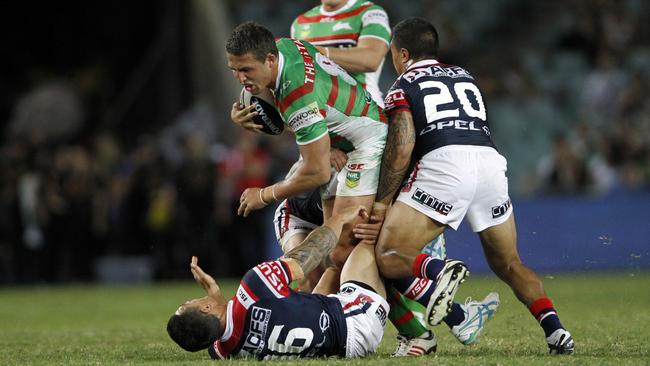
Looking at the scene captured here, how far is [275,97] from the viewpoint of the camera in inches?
302

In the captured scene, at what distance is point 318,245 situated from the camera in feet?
24.9

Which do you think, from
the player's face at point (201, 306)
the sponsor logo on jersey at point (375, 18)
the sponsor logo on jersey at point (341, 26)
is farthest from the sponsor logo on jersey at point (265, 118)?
the sponsor logo on jersey at point (375, 18)

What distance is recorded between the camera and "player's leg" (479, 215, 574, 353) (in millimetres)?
7992

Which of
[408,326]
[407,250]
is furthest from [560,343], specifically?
[407,250]

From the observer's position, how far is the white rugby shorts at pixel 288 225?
9.06 metres

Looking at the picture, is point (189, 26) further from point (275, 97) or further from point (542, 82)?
point (275, 97)

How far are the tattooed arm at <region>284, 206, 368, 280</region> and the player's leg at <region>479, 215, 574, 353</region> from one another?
3.07ft

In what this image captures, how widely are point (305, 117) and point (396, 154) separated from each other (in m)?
0.82

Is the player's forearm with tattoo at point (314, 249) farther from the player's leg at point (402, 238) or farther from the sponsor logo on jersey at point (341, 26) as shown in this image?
the sponsor logo on jersey at point (341, 26)

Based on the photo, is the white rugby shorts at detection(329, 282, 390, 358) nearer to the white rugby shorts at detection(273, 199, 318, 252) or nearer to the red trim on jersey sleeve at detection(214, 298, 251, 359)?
the red trim on jersey sleeve at detection(214, 298, 251, 359)

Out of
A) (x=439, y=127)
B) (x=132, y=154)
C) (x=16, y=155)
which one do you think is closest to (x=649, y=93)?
(x=132, y=154)

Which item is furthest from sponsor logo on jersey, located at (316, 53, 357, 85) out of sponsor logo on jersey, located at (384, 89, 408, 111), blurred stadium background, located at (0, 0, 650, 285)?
blurred stadium background, located at (0, 0, 650, 285)

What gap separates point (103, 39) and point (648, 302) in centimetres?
1537

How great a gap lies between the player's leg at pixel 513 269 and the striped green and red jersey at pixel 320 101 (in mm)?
1095
